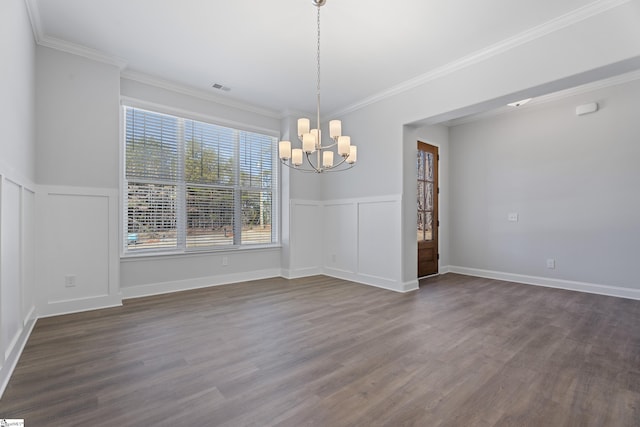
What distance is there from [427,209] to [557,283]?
224 cm

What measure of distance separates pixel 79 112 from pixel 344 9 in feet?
10.2

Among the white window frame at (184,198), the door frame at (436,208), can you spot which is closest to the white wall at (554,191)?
the door frame at (436,208)

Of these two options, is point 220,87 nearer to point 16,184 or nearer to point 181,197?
point 181,197

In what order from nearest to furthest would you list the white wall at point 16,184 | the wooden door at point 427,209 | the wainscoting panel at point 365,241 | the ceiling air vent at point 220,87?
the white wall at point 16,184
the ceiling air vent at point 220,87
the wainscoting panel at point 365,241
the wooden door at point 427,209

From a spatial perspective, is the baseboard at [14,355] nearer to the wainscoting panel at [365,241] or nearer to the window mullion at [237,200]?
the window mullion at [237,200]

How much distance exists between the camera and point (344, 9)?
9.06 feet

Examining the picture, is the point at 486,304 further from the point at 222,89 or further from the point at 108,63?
the point at 108,63

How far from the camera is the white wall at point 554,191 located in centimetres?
407

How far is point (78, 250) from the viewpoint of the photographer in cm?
338

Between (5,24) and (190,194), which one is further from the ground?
(5,24)


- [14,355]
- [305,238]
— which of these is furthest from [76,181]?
[305,238]

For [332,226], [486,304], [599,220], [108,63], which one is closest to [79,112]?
[108,63]

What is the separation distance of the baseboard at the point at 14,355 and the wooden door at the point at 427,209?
513 centimetres

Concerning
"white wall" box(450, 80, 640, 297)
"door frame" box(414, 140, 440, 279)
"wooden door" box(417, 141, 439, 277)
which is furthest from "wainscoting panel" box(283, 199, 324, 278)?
"white wall" box(450, 80, 640, 297)
